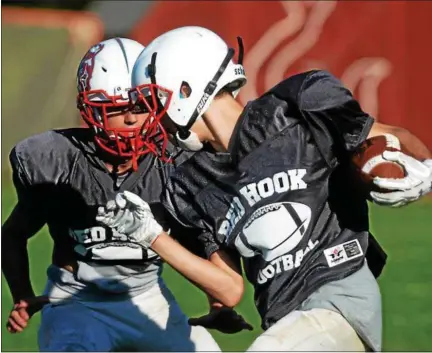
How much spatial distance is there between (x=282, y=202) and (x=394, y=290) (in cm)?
357

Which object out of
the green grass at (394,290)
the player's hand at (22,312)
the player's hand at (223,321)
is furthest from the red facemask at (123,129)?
the green grass at (394,290)

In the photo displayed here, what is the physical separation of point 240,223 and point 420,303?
3.23 m

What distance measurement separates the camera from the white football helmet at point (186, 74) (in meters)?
3.38

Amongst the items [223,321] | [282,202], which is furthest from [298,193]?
[223,321]

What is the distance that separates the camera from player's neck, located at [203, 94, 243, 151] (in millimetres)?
3350

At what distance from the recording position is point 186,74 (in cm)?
339

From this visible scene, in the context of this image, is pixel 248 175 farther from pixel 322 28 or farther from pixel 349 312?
pixel 322 28

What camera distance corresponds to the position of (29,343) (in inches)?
224

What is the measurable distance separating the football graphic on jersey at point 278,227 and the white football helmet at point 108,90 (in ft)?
2.46

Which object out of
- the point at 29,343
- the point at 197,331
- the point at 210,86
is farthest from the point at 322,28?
the point at 210,86

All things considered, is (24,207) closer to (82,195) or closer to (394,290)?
(82,195)

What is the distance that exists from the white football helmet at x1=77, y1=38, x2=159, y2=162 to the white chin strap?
39 cm


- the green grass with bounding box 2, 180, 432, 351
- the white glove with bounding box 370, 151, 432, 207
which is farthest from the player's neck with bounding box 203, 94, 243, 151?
the green grass with bounding box 2, 180, 432, 351

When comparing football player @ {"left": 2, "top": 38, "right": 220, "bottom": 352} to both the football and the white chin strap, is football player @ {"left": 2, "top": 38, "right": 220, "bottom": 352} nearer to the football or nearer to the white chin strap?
the white chin strap
